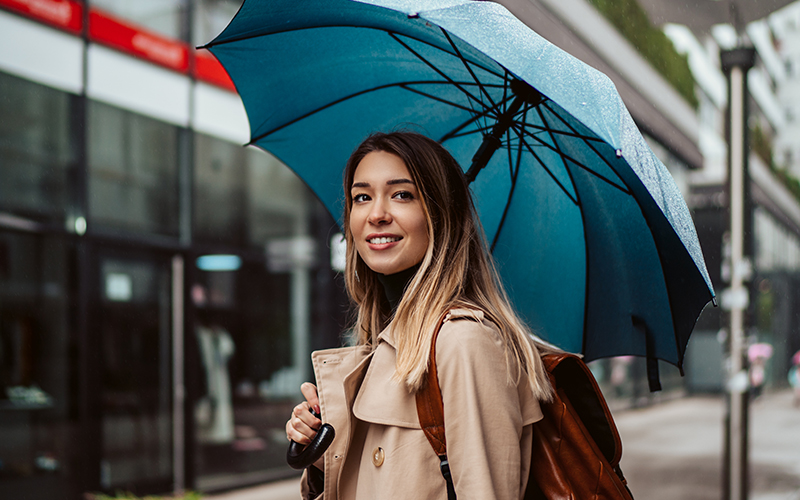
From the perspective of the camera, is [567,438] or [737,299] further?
[737,299]

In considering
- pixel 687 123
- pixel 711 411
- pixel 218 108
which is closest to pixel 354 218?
pixel 218 108

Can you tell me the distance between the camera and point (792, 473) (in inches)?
392

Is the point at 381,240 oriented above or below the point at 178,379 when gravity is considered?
above

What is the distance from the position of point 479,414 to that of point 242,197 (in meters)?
7.66

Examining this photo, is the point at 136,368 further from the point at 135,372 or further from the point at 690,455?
the point at 690,455

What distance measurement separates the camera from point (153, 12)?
7855 mm

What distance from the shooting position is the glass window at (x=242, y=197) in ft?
27.8

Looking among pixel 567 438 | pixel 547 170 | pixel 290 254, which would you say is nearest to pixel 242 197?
pixel 290 254

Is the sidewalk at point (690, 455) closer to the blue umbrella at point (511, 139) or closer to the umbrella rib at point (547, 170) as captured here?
the blue umbrella at point (511, 139)

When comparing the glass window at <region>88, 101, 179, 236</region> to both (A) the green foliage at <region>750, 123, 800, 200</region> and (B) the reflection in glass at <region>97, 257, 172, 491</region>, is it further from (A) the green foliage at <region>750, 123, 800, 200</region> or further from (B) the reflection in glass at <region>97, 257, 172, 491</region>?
(A) the green foliage at <region>750, 123, 800, 200</region>

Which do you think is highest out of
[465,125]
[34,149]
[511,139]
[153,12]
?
[153,12]

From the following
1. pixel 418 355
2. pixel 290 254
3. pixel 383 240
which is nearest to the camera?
pixel 418 355

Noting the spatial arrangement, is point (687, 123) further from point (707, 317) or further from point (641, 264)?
point (641, 264)

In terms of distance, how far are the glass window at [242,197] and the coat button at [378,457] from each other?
6798 mm
